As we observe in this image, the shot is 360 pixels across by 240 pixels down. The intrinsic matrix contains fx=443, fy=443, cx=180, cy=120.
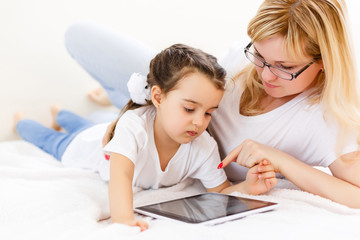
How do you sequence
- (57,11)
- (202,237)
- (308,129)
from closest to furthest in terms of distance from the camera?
(202,237) < (308,129) < (57,11)

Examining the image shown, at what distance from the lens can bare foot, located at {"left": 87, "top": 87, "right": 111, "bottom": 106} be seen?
7.60ft

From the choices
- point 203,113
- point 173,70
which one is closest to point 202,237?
point 203,113

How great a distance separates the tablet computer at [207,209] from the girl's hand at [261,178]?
0.37 feet

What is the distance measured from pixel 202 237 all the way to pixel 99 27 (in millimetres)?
1179

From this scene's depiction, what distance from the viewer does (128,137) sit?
1230 millimetres

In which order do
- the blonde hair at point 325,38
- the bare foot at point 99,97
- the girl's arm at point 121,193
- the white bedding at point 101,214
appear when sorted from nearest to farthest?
1. the white bedding at point 101,214
2. the girl's arm at point 121,193
3. the blonde hair at point 325,38
4. the bare foot at point 99,97

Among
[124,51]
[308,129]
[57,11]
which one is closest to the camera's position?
[308,129]

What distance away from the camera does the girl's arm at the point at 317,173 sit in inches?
46.0

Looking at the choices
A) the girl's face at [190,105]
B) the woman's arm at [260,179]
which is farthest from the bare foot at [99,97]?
the woman's arm at [260,179]

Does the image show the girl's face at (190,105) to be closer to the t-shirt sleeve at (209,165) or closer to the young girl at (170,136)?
the young girl at (170,136)

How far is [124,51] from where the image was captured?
1690mm

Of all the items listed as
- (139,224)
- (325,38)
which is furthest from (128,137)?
(325,38)

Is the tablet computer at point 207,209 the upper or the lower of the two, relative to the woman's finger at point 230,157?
lower

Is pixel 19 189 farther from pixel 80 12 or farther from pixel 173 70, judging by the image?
pixel 80 12
